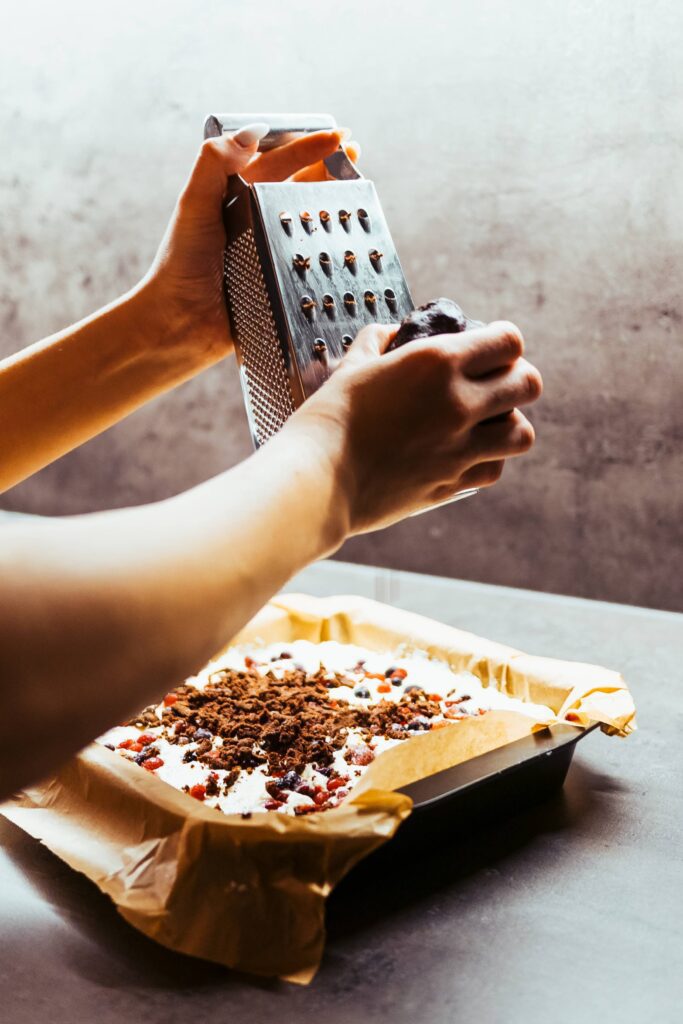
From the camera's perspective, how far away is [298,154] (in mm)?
1073

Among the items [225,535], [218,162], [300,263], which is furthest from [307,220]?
[225,535]

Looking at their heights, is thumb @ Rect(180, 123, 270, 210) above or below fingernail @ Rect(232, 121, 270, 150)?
below

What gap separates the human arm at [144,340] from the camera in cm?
101

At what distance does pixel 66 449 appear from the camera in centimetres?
105

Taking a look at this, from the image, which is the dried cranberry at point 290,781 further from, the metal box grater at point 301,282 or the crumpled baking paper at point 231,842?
the metal box grater at point 301,282

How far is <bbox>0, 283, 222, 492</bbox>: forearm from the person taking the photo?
1.01 m

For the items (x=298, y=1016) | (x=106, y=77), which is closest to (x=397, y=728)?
(x=298, y=1016)

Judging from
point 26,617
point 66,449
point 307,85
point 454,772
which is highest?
point 307,85

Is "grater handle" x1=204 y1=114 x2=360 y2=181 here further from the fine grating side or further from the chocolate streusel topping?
the chocolate streusel topping

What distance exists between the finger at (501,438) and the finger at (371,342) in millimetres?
104

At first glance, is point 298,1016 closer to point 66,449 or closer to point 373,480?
point 373,480

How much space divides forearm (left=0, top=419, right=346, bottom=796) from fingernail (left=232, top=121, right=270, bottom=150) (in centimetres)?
52

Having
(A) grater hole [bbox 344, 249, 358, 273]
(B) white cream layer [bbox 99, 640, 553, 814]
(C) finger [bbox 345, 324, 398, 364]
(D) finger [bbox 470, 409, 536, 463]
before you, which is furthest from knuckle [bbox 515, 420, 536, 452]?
(B) white cream layer [bbox 99, 640, 553, 814]

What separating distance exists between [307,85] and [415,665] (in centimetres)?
158
